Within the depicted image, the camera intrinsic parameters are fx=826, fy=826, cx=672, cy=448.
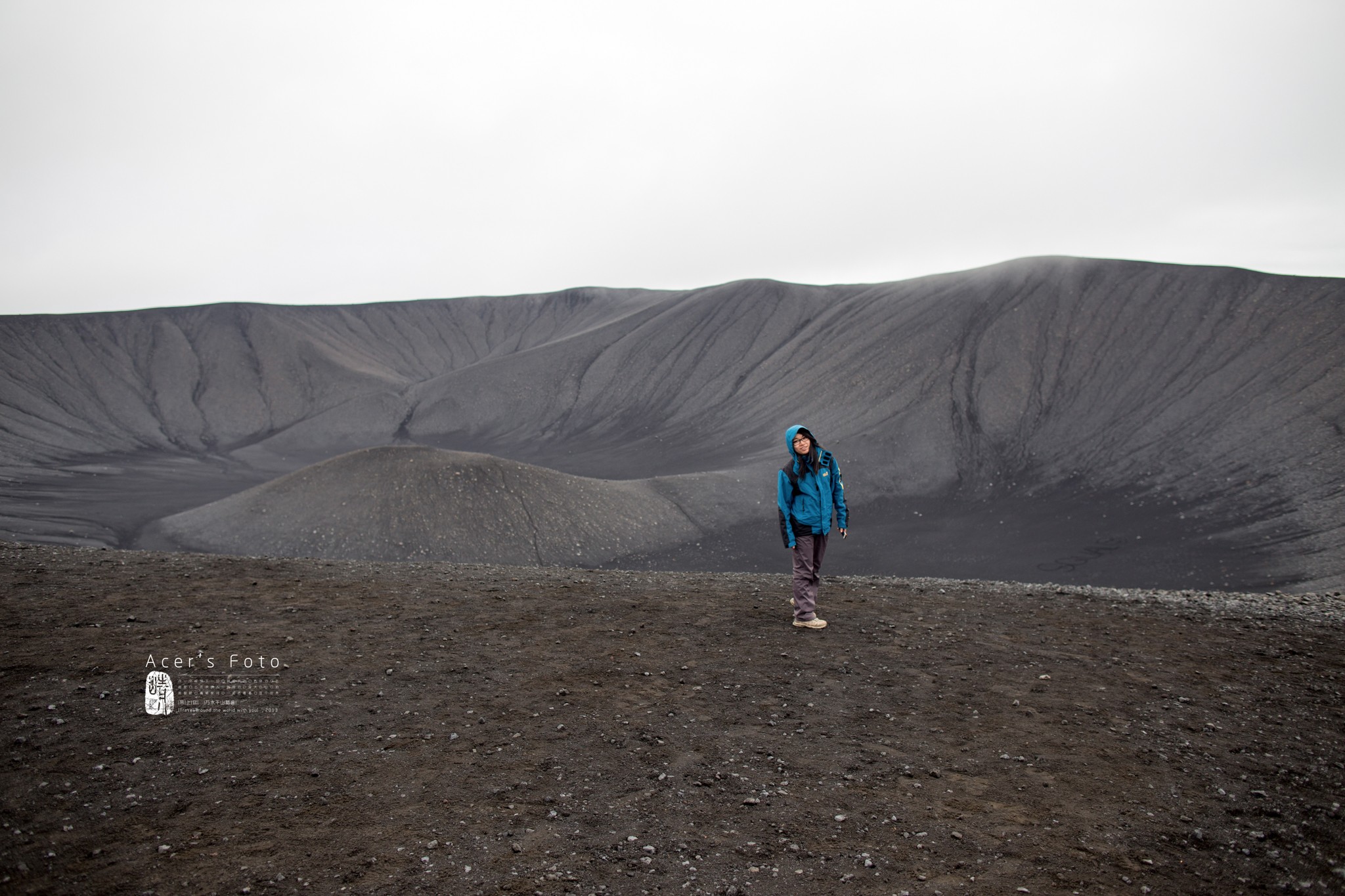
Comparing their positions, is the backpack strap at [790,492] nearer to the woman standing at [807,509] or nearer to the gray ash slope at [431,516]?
the woman standing at [807,509]

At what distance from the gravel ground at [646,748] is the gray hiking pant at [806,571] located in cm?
36

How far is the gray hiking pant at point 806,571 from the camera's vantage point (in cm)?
812

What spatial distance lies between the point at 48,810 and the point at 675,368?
4525cm

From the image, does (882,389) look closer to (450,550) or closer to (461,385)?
(450,550)

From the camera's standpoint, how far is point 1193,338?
3162cm

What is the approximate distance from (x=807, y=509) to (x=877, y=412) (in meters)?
25.5

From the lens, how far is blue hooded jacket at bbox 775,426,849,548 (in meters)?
8.02

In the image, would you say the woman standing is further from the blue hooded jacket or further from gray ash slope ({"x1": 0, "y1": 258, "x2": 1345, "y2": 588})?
gray ash slope ({"x1": 0, "y1": 258, "x2": 1345, "y2": 588})

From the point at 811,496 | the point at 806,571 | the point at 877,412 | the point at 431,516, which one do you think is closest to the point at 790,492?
the point at 811,496

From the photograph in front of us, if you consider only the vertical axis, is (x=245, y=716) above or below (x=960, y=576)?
above

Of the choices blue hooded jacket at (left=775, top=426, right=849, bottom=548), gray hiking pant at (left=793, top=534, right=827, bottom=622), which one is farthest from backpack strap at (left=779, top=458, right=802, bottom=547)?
gray hiking pant at (left=793, top=534, right=827, bottom=622)

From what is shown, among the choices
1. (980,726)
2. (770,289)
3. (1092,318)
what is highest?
(770,289)

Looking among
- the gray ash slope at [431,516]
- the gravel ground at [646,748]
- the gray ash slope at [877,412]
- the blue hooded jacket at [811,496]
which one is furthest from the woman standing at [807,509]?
the gray ash slope at [431,516]

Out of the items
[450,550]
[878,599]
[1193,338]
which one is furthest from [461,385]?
[878,599]
